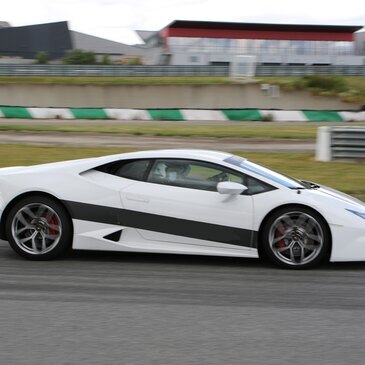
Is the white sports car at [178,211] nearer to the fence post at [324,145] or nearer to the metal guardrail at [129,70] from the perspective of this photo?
the fence post at [324,145]

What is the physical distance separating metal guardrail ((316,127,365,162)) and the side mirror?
8128 millimetres

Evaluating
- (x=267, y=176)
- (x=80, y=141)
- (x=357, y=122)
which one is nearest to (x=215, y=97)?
(x=357, y=122)

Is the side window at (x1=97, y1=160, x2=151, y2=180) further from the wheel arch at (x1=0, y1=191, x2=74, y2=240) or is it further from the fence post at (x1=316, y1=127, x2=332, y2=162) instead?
the fence post at (x1=316, y1=127, x2=332, y2=162)

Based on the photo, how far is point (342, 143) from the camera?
14.0 m

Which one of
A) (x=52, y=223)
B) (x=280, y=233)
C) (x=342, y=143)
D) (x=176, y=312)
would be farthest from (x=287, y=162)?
(x=176, y=312)

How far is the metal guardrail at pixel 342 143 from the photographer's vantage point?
44.8ft

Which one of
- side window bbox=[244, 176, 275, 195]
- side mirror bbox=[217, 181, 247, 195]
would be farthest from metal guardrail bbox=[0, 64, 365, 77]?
side mirror bbox=[217, 181, 247, 195]

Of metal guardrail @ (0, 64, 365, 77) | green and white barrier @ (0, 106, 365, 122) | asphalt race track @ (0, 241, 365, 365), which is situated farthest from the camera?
metal guardrail @ (0, 64, 365, 77)

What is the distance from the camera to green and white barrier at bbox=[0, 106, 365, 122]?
25984 millimetres

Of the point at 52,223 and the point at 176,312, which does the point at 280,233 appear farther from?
the point at 52,223

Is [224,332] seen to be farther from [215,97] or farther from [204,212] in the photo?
[215,97]

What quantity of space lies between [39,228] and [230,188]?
1893 mm

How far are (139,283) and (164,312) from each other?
0.85 metres

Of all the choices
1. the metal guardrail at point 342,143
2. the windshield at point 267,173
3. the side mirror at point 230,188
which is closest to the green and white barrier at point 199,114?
the metal guardrail at point 342,143
